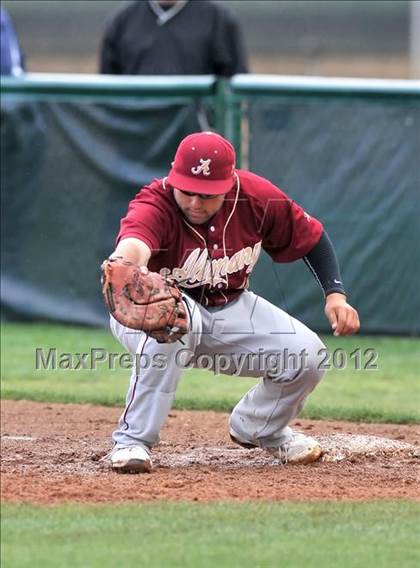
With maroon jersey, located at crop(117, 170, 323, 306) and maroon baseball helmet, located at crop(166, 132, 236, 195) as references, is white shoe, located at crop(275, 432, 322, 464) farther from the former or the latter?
maroon baseball helmet, located at crop(166, 132, 236, 195)

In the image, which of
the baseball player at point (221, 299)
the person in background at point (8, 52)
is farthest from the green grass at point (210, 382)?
the person in background at point (8, 52)

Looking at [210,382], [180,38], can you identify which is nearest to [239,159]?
[180,38]

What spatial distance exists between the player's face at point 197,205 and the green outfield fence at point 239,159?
3949 millimetres

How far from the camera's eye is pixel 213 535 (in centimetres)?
371

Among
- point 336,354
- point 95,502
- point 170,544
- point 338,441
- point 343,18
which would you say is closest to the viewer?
point 170,544

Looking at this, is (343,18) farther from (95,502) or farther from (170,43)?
(95,502)

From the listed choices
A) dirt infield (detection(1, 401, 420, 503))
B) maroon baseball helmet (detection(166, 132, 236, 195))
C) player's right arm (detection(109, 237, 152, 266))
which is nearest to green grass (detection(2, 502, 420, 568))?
dirt infield (detection(1, 401, 420, 503))

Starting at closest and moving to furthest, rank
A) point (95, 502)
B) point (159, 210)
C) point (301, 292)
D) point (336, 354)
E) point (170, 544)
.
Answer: point (170, 544) → point (95, 502) → point (159, 210) → point (336, 354) → point (301, 292)

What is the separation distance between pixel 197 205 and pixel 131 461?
101 cm

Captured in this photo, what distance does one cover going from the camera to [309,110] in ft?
28.9

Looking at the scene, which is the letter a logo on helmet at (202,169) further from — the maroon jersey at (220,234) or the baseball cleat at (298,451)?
the baseball cleat at (298,451)

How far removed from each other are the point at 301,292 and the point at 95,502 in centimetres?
478

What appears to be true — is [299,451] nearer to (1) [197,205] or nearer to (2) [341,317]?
(2) [341,317]

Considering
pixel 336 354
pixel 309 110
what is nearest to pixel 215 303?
pixel 336 354
